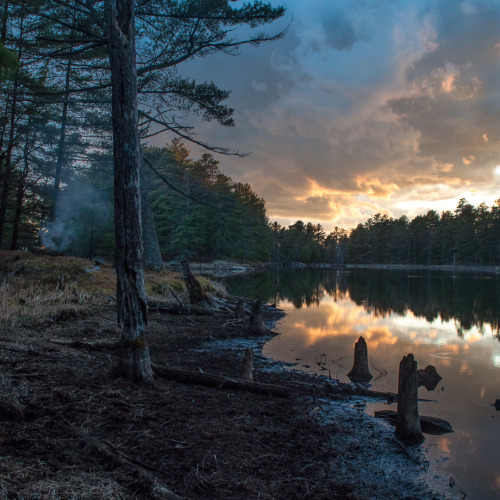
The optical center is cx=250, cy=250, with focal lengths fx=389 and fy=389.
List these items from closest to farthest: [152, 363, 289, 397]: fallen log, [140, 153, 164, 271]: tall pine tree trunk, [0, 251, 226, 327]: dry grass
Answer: [152, 363, 289, 397]: fallen log → [0, 251, 226, 327]: dry grass → [140, 153, 164, 271]: tall pine tree trunk

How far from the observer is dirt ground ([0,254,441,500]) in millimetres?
3281

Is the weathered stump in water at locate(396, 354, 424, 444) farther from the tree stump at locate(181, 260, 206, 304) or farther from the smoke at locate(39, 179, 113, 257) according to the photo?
the smoke at locate(39, 179, 113, 257)

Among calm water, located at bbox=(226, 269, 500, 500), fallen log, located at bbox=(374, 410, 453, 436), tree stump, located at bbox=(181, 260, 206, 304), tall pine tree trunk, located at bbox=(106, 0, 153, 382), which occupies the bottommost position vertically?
calm water, located at bbox=(226, 269, 500, 500)

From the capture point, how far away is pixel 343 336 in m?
14.5

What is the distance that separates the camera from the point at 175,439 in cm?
421

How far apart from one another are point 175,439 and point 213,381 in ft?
6.97

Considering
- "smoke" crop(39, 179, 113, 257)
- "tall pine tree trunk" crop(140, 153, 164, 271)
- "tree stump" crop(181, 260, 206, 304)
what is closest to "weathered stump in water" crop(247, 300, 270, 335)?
"tree stump" crop(181, 260, 206, 304)

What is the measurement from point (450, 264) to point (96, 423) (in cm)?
11324

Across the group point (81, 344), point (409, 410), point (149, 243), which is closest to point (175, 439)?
point (409, 410)

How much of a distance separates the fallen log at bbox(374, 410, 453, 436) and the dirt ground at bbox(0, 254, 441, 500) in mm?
302

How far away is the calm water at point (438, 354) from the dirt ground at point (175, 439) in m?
0.78

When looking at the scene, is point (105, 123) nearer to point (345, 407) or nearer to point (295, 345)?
point (295, 345)

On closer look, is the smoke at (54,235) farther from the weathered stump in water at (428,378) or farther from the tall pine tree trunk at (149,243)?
the weathered stump in water at (428,378)

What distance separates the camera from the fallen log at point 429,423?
6.05 m
